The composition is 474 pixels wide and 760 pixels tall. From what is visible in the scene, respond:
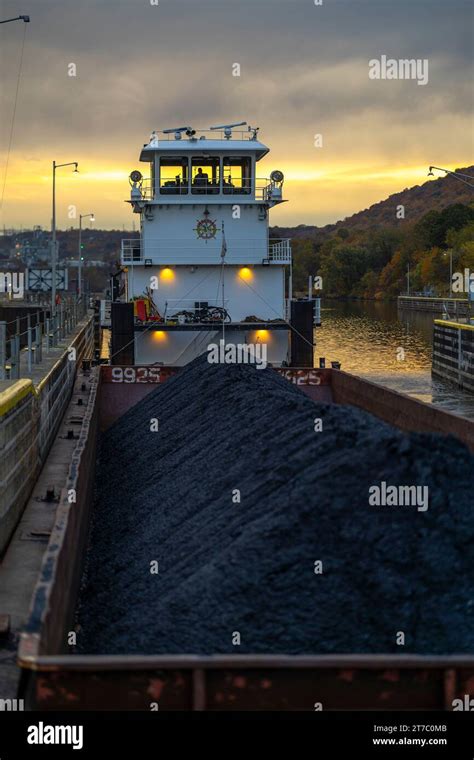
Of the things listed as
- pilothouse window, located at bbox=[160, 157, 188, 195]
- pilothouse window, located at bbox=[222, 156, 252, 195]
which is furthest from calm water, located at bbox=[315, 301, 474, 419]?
pilothouse window, located at bbox=[160, 157, 188, 195]

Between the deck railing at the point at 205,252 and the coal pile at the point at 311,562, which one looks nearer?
the coal pile at the point at 311,562

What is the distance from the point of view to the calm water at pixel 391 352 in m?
26.9

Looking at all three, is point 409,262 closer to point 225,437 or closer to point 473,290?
point 473,290

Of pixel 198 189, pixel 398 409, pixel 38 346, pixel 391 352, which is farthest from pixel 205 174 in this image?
pixel 391 352

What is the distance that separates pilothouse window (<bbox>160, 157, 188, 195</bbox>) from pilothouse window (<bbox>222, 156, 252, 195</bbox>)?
1.08 meters

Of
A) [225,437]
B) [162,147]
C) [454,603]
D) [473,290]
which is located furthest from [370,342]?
[454,603]

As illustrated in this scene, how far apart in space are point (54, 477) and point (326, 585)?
579cm

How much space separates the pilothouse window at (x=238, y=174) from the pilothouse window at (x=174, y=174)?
108 centimetres

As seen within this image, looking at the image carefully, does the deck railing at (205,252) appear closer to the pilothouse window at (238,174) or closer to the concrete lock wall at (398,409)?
the pilothouse window at (238,174)

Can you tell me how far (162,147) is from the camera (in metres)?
24.7

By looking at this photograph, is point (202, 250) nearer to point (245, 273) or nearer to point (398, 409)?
point (245, 273)

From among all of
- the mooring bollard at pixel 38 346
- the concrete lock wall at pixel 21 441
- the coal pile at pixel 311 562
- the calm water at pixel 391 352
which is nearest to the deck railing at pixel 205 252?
the calm water at pixel 391 352

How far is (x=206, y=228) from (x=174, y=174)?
2029 mm

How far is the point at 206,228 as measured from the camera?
958 inches
